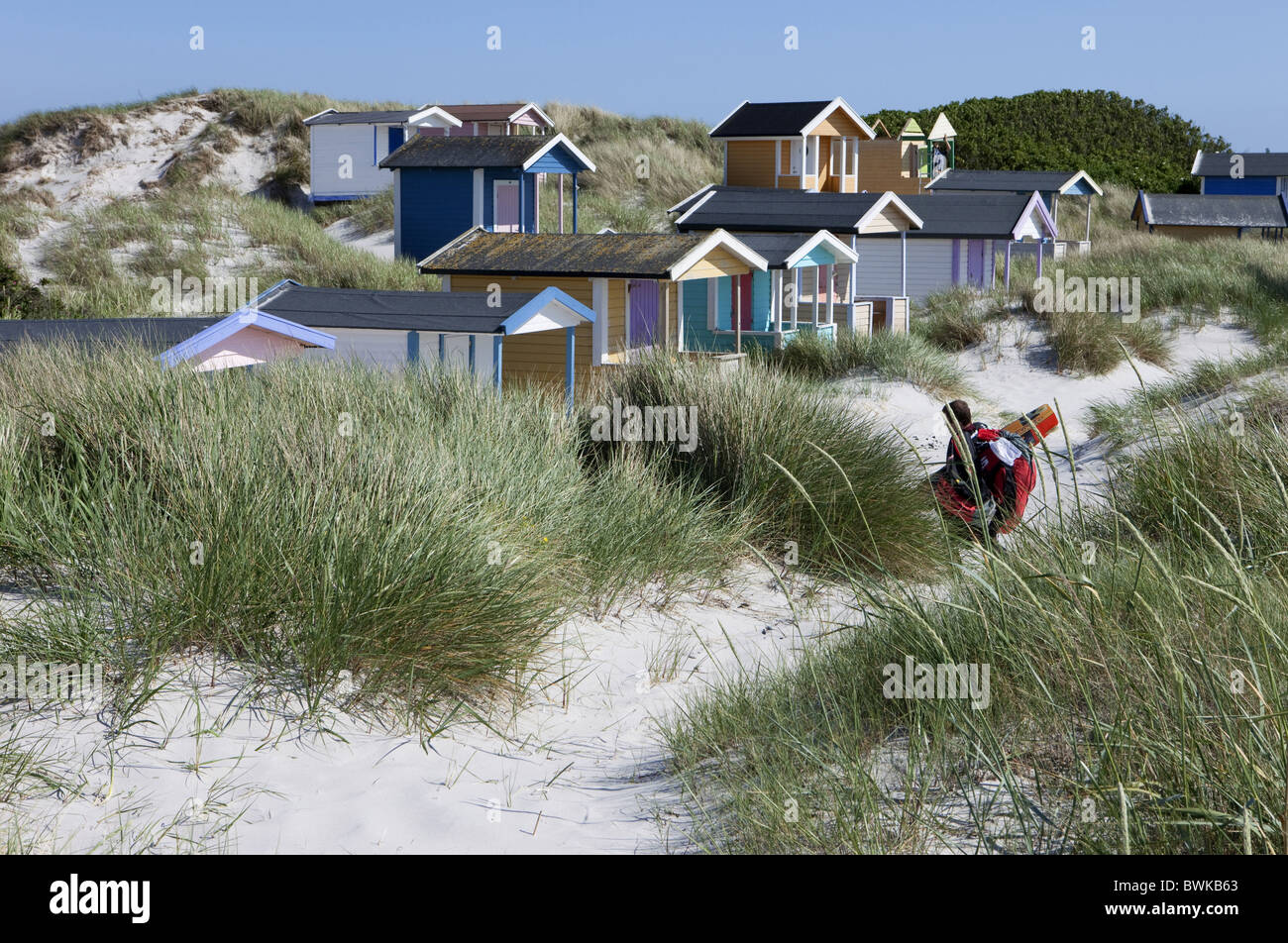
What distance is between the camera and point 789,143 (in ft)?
106

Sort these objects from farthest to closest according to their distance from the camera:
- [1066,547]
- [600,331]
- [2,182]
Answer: [2,182] → [600,331] → [1066,547]

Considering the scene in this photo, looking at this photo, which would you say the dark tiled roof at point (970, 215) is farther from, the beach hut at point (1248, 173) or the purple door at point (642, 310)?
the beach hut at point (1248, 173)

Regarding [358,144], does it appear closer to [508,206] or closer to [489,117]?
[489,117]

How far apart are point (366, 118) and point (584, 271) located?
25.8m

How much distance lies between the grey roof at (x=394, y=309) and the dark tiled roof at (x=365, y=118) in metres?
27.3

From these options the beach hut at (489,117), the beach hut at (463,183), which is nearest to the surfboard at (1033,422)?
the beach hut at (463,183)

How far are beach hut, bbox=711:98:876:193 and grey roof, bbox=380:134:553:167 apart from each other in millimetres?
5535

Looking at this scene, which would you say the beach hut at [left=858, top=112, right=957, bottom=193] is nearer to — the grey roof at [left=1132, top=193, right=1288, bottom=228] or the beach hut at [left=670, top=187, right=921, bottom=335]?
the beach hut at [left=670, top=187, right=921, bottom=335]

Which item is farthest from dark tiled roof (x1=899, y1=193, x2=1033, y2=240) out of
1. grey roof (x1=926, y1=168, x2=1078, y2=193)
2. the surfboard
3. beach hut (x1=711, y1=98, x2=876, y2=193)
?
the surfboard

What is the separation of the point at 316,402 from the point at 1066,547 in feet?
16.4

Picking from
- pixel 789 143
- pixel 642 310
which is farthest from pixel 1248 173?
pixel 642 310
